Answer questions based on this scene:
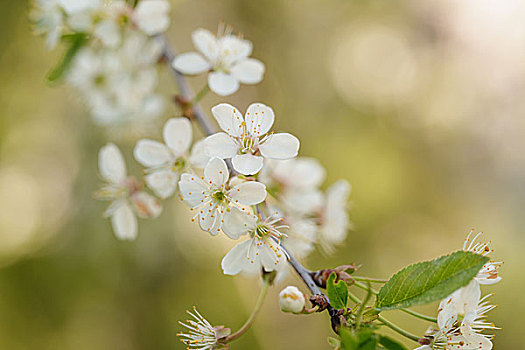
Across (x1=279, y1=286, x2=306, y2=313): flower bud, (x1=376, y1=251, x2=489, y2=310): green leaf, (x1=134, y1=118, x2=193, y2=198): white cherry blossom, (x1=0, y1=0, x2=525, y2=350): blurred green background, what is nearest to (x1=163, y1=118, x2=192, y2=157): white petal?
(x1=134, y1=118, x2=193, y2=198): white cherry blossom

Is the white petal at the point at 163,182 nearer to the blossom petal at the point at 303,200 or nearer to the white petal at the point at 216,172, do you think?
the white petal at the point at 216,172

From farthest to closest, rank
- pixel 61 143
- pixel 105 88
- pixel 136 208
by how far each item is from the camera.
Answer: pixel 61 143
pixel 105 88
pixel 136 208

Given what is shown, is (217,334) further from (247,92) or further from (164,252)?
(247,92)

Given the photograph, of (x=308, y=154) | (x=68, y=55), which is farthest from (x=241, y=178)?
(x=308, y=154)

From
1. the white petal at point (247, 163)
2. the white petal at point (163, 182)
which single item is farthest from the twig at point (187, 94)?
the white petal at point (247, 163)

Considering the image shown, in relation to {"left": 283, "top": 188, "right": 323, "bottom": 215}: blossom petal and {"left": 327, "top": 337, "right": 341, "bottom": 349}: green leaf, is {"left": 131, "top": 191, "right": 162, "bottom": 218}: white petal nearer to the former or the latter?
{"left": 283, "top": 188, "right": 323, "bottom": 215}: blossom petal

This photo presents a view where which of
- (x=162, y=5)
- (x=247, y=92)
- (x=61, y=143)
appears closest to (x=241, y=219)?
(x=162, y=5)

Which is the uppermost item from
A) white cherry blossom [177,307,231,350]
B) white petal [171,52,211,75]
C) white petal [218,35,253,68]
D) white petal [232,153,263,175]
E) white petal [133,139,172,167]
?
white petal [218,35,253,68]
